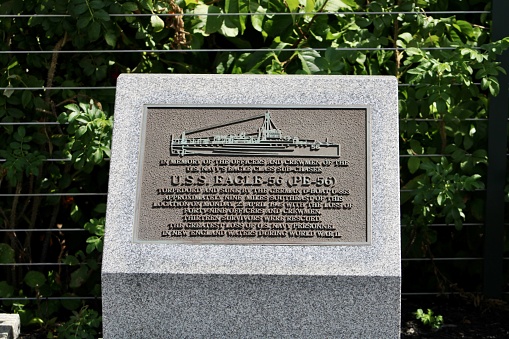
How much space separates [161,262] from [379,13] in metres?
2.11

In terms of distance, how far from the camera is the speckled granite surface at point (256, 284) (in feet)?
15.5

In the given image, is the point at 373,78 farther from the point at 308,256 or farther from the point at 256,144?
the point at 308,256

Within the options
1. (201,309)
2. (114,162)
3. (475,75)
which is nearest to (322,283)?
(201,309)

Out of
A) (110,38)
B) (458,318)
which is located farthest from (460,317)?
(110,38)

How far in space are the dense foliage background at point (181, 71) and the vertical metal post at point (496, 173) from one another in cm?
9

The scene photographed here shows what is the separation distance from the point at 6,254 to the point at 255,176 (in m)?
1.93

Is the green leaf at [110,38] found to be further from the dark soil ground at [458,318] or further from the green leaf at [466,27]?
the green leaf at [466,27]

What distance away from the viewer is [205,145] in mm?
4945

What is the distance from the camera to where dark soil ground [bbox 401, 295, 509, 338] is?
577 centimetres

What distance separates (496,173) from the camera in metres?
5.88

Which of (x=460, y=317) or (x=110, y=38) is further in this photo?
(x=460, y=317)

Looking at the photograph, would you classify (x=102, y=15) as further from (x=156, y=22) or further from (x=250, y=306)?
(x=250, y=306)

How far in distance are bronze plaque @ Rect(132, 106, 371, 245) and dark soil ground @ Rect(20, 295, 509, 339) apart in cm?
132

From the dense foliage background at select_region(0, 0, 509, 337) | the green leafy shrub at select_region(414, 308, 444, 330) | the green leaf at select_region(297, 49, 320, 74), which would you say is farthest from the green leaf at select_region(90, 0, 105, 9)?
the green leafy shrub at select_region(414, 308, 444, 330)
